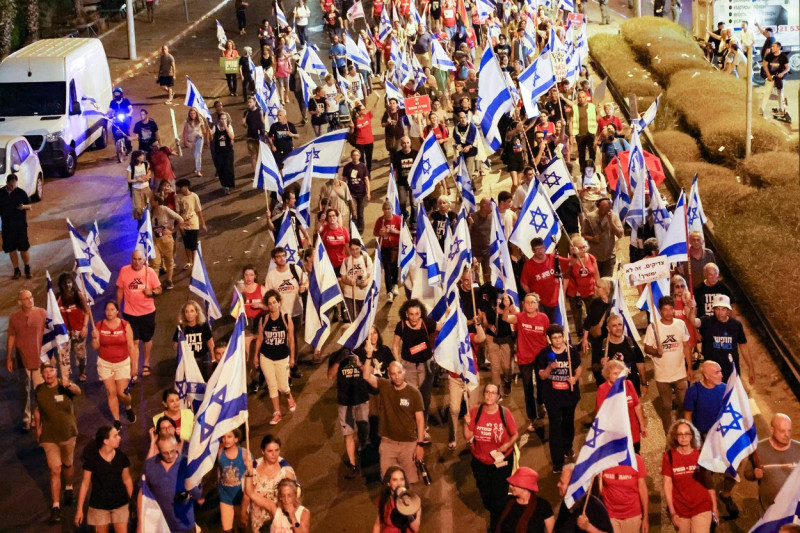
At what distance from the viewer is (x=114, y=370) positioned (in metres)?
14.0

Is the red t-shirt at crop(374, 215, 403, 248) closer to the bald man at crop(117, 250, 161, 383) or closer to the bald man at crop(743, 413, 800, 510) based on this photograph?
the bald man at crop(117, 250, 161, 383)

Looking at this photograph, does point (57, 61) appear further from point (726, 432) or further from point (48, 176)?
point (726, 432)

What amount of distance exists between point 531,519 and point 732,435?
225 centimetres

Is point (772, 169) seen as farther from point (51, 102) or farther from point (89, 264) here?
point (51, 102)

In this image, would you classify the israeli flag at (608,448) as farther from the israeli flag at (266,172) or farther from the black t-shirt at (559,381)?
the israeli flag at (266,172)

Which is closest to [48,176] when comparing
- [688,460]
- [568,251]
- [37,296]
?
[37,296]

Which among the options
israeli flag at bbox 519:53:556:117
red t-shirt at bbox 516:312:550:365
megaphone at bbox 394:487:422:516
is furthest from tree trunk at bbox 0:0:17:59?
megaphone at bbox 394:487:422:516

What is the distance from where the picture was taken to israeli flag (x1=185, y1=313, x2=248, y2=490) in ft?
36.7

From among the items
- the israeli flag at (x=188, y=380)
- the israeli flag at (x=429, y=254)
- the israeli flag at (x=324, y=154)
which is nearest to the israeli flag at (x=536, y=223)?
the israeli flag at (x=429, y=254)

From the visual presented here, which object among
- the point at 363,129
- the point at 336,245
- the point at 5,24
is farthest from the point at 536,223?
the point at 5,24

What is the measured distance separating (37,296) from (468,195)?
7091 mm

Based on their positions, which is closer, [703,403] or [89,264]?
[703,403]

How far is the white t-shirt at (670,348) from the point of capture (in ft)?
41.8

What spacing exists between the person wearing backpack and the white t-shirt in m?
2.38
